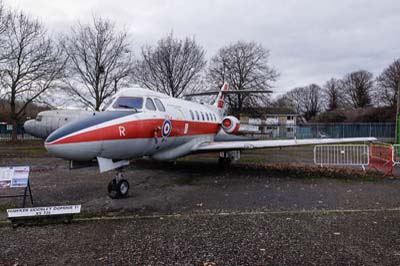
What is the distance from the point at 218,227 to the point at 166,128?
15.3 feet

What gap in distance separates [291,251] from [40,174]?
10881 millimetres

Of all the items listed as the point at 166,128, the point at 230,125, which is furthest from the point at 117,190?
the point at 230,125

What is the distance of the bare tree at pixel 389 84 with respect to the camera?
182 feet

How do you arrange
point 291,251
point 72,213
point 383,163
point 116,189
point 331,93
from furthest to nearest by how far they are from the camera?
point 331,93 < point 383,163 < point 116,189 < point 72,213 < point 291,251

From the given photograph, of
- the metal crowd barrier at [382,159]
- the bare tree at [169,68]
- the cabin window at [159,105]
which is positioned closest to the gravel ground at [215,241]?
the cabin window at [159,105]

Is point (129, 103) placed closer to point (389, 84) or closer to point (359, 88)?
point (389, 84)

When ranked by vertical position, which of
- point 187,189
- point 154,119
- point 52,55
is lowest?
point 187,189

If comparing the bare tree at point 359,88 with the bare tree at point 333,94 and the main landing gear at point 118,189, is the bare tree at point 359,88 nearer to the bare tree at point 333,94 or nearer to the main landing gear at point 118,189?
the bare tree at point 333,94

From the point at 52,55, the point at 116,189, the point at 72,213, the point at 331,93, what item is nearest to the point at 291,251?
the point at 72,213

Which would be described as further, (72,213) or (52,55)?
(52,55)

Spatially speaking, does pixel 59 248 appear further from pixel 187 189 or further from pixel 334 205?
pixel 334 205

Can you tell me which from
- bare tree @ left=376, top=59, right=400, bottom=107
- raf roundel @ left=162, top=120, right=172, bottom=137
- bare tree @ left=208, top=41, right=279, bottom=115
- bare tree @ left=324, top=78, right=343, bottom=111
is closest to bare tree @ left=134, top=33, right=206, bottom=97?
bare tree @ left=208, top=41, right=279, bottom=115

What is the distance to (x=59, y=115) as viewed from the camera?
2188 centimetres

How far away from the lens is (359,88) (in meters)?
68.4
